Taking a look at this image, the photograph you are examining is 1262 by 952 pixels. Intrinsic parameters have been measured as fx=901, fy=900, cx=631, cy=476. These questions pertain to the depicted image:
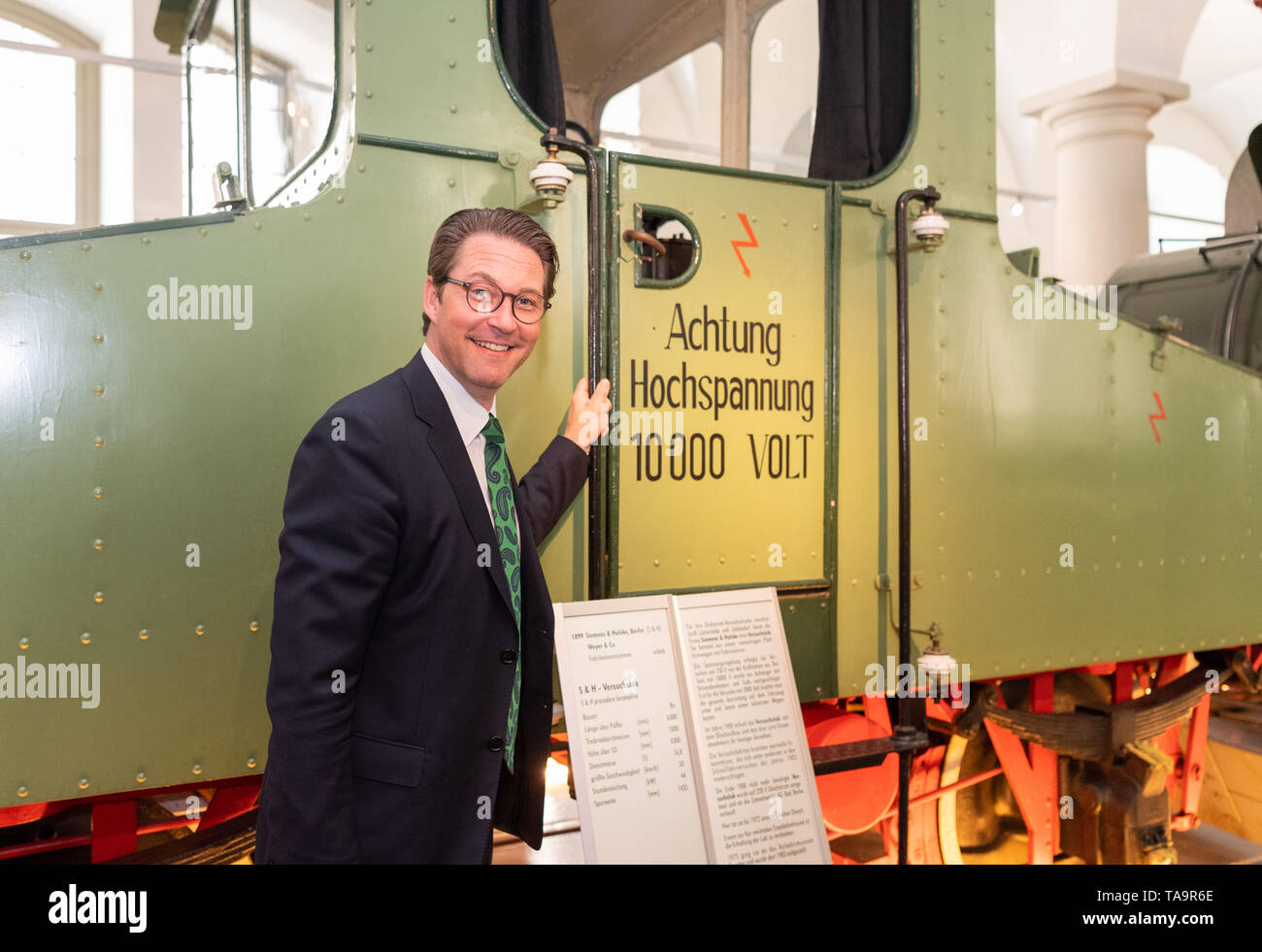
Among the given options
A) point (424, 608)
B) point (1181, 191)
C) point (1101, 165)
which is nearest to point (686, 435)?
point (424, 608)

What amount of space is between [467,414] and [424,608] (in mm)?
385

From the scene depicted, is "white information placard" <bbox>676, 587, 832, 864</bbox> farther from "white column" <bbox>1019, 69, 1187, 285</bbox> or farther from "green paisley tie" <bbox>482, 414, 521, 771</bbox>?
"white column" <bbox>1019, 69, 1187, 285</bbox>

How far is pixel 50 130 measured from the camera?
838 centimetres

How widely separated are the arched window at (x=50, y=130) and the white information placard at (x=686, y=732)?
8.44 m

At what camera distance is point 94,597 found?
1671 mm

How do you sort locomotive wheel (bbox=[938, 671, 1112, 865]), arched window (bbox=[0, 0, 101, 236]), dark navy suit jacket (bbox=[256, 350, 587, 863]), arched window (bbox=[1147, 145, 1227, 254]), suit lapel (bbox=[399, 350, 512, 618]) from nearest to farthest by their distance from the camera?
dark navy suit jacket (bbox=[256, 350, 587, 863])
suit lapel (bbox=[399, 350, 512, 618])
locomotive wheel (bbox=[938, 671, 1112, 865])
arched window (bbox=[0, 0, 101, 236])
arched window (bbox=[1147, 145, 1227, 254])

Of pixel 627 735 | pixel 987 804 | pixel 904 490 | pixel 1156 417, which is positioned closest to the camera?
pixel 627 735

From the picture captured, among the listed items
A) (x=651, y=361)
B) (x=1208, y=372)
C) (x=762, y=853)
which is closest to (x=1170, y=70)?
(x=1208, y=372)

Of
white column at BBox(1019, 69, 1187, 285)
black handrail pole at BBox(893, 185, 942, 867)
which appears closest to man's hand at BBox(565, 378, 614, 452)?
black handrail pole at BBox(893, 185, 942, 867)

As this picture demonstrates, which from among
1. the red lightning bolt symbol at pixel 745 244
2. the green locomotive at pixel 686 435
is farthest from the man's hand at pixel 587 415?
the red lightning bolt symbol at pixel 745 244

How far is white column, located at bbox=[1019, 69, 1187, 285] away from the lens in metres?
7.37

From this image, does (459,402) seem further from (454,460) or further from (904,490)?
(904,490)

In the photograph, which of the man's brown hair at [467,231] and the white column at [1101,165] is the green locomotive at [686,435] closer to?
the man's brown hair at [467,231]

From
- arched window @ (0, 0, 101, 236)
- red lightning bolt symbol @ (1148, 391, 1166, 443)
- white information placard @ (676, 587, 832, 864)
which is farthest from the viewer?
arched window @ (0, 0, 101, 236)
